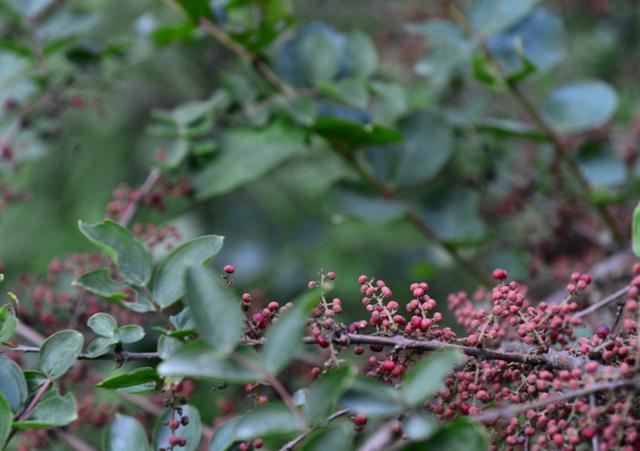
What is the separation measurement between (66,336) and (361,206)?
755 mm

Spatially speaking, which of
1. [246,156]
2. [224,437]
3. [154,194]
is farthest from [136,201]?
[224,437]

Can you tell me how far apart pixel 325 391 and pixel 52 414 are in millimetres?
265

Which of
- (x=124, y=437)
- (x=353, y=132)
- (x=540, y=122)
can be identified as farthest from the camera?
(x=540, y=122)

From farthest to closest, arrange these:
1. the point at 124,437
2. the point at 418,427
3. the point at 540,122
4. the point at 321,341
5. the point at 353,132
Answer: the point at 540,122, the point at 353,132, the point at 124,437, the point at 321,341, the point at 418,427

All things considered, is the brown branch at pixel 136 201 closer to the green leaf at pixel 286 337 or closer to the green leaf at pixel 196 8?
the green leaf at pixel 196 8

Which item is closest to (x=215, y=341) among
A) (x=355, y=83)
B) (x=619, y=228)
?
(x=355, y=83)

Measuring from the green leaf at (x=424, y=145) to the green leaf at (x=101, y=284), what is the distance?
0.77m

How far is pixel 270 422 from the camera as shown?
0.54 metres

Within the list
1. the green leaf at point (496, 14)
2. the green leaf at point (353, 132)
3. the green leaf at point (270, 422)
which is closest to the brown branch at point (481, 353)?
the green leaf at point (270, 422)

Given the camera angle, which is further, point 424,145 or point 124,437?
point 424,145

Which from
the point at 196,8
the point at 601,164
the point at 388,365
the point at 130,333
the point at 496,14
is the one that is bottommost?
the point at 601,164

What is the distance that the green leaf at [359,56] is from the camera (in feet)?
4.50

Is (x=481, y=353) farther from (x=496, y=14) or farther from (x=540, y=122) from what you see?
(x=496, y=14)

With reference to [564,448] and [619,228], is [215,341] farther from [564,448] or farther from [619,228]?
[619,228]
